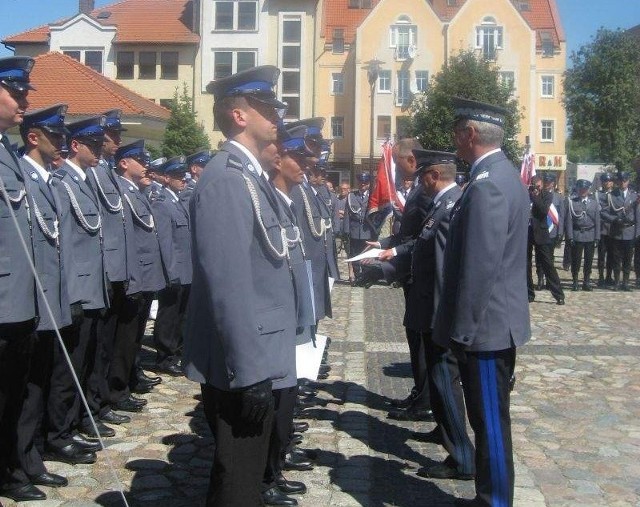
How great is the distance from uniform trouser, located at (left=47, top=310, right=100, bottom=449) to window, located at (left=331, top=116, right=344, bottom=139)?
178 feet

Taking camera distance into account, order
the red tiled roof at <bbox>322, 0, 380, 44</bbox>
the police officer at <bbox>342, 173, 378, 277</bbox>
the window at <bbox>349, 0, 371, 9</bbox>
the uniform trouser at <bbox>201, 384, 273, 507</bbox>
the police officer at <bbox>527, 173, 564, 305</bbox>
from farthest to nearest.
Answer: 1. the window at <bbox>349, 0, 371, 9</bbox>
2. the red tiled roof at <bbox>322, 0, 380, 44</bbox>
3. the police officer at <bbox>342, 173, 378, 277</bbox>
4. the police officer at <bbox>527, 173, 564, 305</bbox>
5. the uniform trouser at <bbox>201, 384, 273, 507</bbox>

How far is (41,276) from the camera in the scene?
5160mm

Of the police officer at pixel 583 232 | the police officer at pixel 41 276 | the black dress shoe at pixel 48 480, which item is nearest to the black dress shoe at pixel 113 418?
the police officer at pixel 41 276

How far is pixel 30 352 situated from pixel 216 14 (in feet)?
179

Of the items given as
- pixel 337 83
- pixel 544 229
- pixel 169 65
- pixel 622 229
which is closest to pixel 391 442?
pixel 544 229

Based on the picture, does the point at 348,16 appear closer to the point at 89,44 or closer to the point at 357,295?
the point at 89,44

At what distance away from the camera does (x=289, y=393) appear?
512 cm

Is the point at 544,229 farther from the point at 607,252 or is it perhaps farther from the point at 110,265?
the point at 110,265

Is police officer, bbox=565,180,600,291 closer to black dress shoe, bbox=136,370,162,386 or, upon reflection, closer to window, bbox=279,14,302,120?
black dress shoe, bbox=136,370,162,386

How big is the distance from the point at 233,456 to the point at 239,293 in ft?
2.43

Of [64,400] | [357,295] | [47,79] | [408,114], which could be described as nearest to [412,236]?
[64,400]

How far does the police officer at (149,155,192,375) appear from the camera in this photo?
Answer: 888cm

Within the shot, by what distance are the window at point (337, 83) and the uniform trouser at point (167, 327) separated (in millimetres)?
51673

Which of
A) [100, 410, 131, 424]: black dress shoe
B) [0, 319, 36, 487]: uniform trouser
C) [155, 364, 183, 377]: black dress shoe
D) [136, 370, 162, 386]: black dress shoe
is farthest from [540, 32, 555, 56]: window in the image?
[0, 319, 36, 487]: uniform trouser
